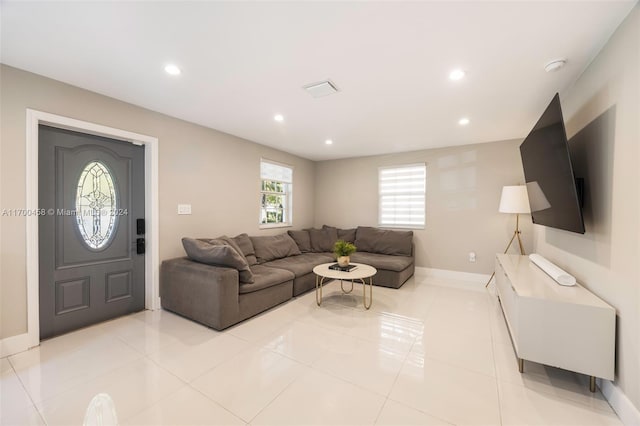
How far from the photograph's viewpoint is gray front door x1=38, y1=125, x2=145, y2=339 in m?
2.50

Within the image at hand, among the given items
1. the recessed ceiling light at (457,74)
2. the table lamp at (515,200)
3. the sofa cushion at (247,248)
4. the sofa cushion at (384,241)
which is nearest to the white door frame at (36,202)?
the sofa cushion at (247,248)

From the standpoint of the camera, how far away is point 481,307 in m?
3.35

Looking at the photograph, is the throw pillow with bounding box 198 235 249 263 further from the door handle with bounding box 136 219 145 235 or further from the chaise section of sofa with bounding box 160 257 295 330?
the door handle with bounding box 136 219 145 235

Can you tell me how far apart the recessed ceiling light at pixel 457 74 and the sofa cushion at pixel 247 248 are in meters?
3.29

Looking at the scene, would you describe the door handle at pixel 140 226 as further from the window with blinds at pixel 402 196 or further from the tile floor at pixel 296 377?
the window with blinds at pixel 402 196

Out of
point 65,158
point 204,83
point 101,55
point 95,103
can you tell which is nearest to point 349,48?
point 204,83

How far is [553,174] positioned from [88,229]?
178 inches

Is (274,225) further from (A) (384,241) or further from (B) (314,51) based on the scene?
(B) (314,51)

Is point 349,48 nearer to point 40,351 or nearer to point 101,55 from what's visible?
point 101,55

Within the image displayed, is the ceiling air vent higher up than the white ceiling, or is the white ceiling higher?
the white ceiling

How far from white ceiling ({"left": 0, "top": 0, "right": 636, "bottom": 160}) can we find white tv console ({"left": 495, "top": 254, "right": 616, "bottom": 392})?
183 centimetres

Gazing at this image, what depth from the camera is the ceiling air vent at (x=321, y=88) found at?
97.2 inches

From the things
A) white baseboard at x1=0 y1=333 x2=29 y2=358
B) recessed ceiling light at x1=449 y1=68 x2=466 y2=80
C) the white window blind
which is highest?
recessed ceiling light at x1=449 y1=68 x2=466 y2=80

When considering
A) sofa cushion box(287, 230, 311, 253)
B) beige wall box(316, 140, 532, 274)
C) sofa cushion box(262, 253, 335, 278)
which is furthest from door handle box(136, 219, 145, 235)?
beige wall box(316, 140, 532, 274)
